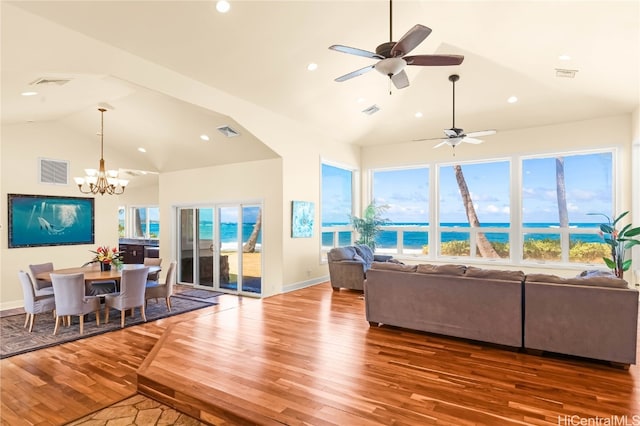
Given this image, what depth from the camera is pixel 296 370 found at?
341 cm

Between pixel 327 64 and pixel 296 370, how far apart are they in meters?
4.41

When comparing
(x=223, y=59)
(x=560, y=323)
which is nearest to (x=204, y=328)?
(x=223, y=59)

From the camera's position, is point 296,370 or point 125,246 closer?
point 296,370

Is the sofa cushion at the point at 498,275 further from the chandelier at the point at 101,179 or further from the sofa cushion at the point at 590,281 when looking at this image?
the chandelier at the point at 101,179

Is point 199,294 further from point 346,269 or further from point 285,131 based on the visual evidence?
point 285,131

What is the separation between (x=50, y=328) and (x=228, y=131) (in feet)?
13.7

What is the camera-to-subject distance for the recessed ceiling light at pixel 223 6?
384cm

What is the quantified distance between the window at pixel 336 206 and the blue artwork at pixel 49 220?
524 centimetres

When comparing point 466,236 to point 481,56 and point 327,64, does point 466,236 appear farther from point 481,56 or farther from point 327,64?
point 327,64

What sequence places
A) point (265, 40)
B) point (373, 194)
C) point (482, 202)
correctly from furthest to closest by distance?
point (373, 194)
point (482, 202)
point (265, 40)

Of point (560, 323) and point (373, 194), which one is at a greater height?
point (373, 194)

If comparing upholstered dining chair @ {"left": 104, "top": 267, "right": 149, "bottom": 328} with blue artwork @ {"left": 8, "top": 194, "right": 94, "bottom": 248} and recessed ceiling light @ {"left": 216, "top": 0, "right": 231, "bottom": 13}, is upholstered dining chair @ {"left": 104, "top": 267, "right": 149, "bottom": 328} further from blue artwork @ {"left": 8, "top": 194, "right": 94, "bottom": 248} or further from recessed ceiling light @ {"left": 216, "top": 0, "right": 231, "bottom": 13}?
recessed ceiling light @ {"left": 216, "top": 0, "right": 231, "bottom": 13}

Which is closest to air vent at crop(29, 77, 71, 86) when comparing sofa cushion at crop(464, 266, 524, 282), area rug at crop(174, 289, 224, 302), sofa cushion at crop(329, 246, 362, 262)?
area rug at crop(174, 289, 224, 302)

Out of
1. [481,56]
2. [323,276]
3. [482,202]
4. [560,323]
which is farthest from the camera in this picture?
[482,202]
